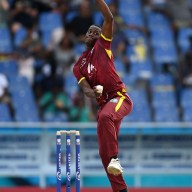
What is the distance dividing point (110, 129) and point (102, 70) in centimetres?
61

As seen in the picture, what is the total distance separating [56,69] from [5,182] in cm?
214

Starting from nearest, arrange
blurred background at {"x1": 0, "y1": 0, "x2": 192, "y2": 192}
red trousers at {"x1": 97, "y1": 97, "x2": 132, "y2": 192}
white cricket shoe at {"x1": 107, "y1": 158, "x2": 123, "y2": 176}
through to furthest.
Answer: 1. white cricket shoe at {"x1": 107, "y1": 158, "x2": 123, "y2": 176}
2. red trousers at {"x1": 97, "y1": 97, "x2": 132, "y2": 192}
3. blurred background at {"x1": 0, "y1": 0, "x2": 192, "y2": 192}

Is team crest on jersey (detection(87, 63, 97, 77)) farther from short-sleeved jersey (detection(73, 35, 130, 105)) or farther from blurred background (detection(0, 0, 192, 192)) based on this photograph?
blurred background (detection(0, 0, 192, 192))

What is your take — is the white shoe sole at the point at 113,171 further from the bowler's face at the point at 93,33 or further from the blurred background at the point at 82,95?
the blurred background at the point at 82,95

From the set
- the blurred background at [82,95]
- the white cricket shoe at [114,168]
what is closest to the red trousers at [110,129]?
the white cricket shoe at [114,168]

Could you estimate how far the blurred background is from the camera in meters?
13.2

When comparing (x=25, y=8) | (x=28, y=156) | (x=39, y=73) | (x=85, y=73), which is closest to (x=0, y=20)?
(x=25, y=8)

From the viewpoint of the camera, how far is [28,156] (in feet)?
43.2

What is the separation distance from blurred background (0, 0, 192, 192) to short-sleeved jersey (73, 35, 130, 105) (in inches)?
164

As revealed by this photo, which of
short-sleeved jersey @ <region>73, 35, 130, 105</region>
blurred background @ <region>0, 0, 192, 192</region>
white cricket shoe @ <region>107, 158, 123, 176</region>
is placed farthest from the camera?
blurred background @ <region>0, 0, 192, 192</region>

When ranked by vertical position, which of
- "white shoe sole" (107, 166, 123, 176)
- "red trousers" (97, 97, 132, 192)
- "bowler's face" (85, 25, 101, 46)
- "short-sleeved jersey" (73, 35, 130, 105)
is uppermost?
"bowler's face" (85, 25, 101, 46)

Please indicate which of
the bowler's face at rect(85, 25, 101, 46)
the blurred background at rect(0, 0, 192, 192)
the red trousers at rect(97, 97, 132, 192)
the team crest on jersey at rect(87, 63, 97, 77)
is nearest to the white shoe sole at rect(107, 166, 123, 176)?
the red trousers at rect(97, 97, 132, 192)

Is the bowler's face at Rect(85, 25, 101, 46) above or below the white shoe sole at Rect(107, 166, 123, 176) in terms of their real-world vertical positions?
above

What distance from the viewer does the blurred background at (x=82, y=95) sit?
13.2 m
